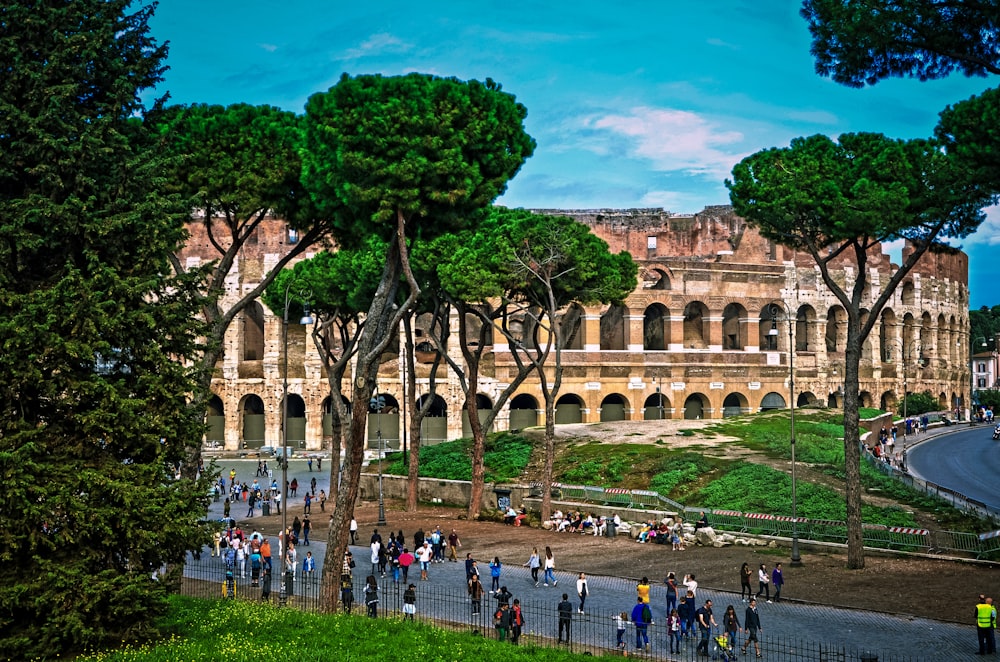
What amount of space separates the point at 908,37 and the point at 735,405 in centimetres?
4028

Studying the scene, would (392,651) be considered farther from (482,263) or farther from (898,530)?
(482,263)

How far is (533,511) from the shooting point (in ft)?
96.4

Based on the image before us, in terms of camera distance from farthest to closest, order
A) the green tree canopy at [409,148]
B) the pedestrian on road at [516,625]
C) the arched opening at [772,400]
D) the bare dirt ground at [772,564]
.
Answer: the arched opening at [772,400], the bare dirt ground at [772,564], the green tree canopy at [409,148], the pedestrian on road at [516,625]

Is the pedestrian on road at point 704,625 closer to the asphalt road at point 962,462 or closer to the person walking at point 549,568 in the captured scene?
the person walking at point 549,568

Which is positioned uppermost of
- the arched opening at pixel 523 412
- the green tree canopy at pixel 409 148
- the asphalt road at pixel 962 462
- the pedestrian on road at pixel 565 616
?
the green tree canopy at pixel 409 148

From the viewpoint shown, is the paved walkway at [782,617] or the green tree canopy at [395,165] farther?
the green tree canopy at [395,165]

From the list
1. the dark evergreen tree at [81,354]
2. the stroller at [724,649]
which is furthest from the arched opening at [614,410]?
the dark evergreen tree at [81,354]

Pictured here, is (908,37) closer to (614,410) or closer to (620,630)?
(620,630)

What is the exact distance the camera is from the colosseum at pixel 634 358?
50.6m

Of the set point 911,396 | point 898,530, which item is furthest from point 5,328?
point 911,396

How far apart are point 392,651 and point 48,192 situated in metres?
8.34

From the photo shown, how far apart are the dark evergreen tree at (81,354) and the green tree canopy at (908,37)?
37.9ft

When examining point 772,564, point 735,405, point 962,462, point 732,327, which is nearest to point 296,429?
point 735,405

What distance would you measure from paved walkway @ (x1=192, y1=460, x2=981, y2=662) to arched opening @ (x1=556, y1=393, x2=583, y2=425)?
28850mm
